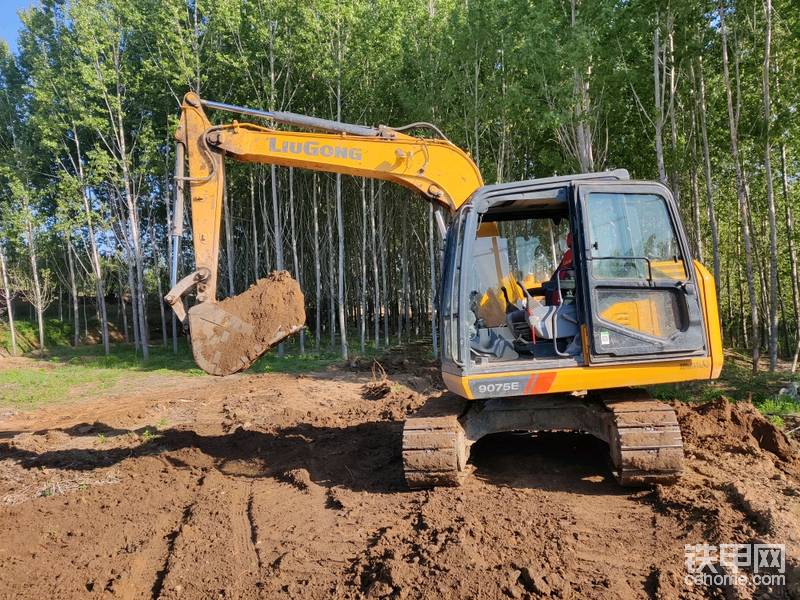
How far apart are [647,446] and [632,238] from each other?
178 centimetres

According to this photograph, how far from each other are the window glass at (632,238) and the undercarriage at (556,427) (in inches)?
46.7

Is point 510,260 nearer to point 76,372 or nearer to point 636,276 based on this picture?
point 636,276

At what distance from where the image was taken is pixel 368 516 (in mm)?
4844

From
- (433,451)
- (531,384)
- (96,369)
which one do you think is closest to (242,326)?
(433,451)

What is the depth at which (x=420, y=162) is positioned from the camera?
6305 millimetres

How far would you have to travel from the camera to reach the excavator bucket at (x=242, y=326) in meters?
5.69

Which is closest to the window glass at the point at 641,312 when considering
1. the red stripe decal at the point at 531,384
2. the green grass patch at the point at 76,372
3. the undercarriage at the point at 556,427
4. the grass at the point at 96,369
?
the undercarriage at the point at 556,427

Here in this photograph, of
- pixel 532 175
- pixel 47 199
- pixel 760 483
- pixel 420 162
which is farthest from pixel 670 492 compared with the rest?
pixel 47 199

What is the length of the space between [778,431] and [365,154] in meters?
5.29

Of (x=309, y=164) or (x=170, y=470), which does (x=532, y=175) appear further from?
(x=170, y=470)

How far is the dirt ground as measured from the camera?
368 centimetres

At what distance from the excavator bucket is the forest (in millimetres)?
9517

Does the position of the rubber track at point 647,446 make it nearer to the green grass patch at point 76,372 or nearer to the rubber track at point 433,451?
the rubber track at point 433,451

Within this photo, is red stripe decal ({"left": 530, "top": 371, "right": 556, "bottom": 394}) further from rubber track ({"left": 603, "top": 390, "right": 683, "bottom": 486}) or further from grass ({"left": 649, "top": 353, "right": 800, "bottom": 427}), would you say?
grass ({"left": 649, "top": 353, "right": 800, "bottom": 427})
